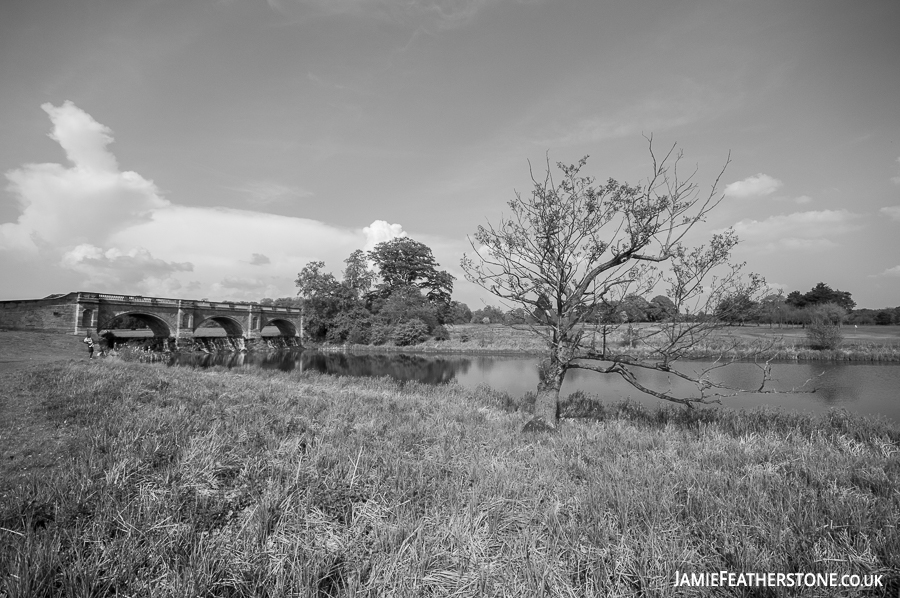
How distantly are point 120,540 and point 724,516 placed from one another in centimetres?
505

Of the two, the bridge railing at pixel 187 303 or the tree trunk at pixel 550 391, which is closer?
the tree trunk at pixel 550 391

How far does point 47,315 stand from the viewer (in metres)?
39.6

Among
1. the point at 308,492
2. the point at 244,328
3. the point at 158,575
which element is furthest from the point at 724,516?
the point at 244,328

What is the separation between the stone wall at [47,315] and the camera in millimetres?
39188

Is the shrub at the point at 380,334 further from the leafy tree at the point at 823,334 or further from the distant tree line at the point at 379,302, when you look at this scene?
the leafy tree at the point at 823,334

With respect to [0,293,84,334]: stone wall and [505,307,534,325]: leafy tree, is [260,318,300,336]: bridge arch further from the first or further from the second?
[505,307,534,325]: leafy tree

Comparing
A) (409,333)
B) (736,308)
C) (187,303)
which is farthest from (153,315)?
(736,308)

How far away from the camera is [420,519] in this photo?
141 inches

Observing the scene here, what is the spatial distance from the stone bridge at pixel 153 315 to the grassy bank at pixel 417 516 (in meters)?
45.2

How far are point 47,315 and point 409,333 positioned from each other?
130ft

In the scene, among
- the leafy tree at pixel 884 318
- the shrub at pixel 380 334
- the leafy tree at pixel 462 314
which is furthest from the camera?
the leafy tree at pixel 462 314

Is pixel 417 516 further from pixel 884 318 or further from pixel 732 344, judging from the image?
pixel 884 318

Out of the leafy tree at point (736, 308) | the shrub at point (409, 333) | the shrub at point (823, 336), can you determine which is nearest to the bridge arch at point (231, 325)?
the shrub at point (409, 333)

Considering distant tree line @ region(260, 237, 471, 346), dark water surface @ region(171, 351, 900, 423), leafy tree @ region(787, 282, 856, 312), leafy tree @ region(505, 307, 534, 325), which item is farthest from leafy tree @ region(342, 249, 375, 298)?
leafy tree @ region(787, 282, 856, 312)
